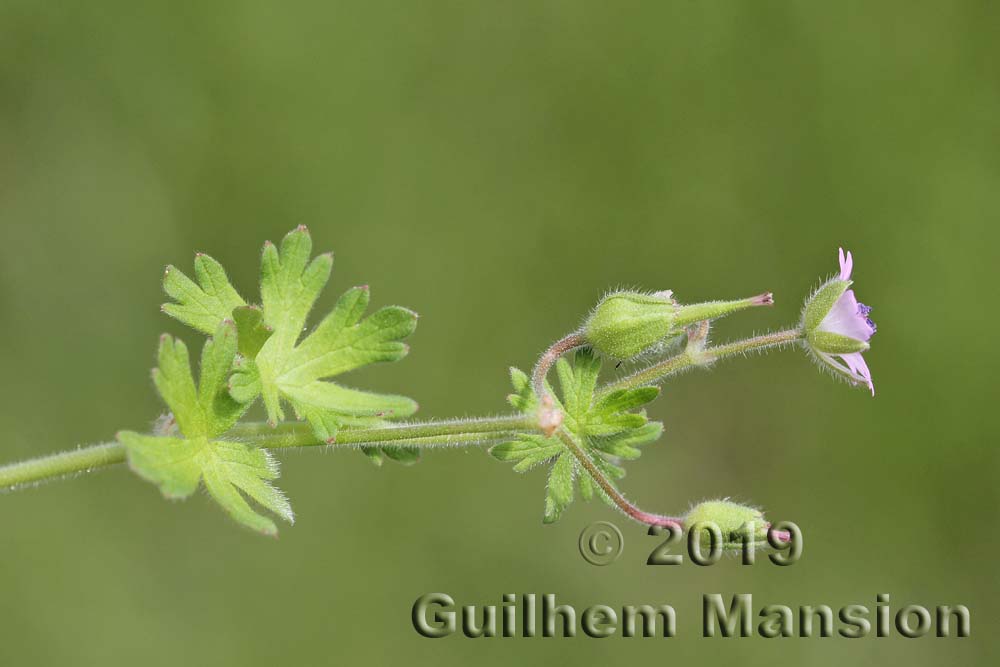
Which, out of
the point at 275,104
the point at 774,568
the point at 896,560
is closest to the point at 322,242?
the point at 275,104

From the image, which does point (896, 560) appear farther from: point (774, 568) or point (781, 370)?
point (781, 370)

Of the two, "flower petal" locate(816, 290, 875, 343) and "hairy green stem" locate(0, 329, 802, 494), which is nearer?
"hairy green stem" locate(0, 329, 802, 494)

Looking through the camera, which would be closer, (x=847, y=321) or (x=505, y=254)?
(x=847, y=321)

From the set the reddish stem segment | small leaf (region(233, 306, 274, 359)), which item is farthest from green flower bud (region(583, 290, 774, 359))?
small leaf (region(233, 306, 274, 359))

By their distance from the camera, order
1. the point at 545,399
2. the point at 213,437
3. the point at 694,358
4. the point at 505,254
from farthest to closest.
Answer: the point at 505,254
the point at 694,358
the point at 545,399
the point at 213,437

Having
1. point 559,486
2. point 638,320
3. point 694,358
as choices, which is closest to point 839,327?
point 694,358

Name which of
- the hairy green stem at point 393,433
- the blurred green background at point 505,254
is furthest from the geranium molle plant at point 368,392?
the blurred green background at point 505,254

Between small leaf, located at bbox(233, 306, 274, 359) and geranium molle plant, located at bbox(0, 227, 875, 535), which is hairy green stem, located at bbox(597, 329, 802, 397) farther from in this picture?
small leaf, located at bbox(233, 306, 274, 359)

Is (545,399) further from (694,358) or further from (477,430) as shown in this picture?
(694,358)
